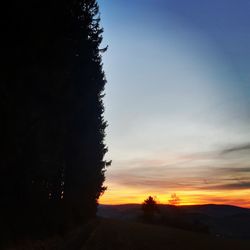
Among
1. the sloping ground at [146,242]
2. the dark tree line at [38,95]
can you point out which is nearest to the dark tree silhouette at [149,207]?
the sloping ground at [146,242]

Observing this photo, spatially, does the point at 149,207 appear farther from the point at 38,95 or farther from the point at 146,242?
the point at 38,95

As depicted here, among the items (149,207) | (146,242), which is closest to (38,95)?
(146,242)

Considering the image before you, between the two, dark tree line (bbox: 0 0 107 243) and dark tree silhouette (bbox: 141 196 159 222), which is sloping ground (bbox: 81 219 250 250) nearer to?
dark tree line (bbox: 0 0 107 243)

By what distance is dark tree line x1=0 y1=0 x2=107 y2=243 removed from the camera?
1295 centimetres

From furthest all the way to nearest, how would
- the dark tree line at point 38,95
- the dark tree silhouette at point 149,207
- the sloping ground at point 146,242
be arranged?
the dark tree silhouette at point 149,207 → the sloping ground at point 146,242 → the dark tree line at point 38,95

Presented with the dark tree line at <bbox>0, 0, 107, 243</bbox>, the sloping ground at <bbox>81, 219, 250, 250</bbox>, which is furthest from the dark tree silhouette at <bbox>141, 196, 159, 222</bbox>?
the dark tree line at <bbox>0, 0, 107, 243</bbox>

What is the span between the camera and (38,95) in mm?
16375

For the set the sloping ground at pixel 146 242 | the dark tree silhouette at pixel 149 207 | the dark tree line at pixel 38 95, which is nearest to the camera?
the dark tree line at pixel 38 95

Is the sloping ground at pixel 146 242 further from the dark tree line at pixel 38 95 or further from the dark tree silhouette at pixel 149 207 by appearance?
the dark tree silhouette at pixel 149 207

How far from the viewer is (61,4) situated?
14.5 meters

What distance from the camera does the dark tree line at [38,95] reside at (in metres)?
12.9

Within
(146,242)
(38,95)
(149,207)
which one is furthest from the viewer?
(149,207)

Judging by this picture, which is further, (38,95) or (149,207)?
(149,207)

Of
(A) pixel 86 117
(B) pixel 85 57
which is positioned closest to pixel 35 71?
(B) pixel 85 57
